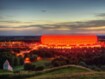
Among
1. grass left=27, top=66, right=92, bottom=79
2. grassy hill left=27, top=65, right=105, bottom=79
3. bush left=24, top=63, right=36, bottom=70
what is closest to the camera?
grassy hill left=27, top=65, right=105, bottom=79

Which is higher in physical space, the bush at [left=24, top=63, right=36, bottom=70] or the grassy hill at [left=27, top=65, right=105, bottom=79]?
the bush at [left=24, top=63, right=36, bottom=70]

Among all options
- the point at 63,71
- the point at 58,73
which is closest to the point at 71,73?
the point at 63,71

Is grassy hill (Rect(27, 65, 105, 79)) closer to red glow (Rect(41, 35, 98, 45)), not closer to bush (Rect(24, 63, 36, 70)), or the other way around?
bush (Rect(24, 63, 36, 70))

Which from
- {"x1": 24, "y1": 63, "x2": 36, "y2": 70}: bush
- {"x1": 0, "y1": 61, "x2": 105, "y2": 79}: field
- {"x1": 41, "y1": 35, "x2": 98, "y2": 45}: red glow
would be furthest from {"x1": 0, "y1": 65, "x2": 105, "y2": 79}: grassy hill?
{"x1": 41, "y1": 35, "x2": 98, "y2": 45}: red glow

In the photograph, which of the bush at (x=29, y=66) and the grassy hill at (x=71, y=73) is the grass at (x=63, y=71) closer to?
the grassy hill at (x=71, y=73)

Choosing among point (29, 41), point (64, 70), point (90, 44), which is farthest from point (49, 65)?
point (90, 44)

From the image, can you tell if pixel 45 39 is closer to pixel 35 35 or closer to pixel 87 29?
pixel 35 35

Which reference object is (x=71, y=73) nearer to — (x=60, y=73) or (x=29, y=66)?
(x=60, y=73)

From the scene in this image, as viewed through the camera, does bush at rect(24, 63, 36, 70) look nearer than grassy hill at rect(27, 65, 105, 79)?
No

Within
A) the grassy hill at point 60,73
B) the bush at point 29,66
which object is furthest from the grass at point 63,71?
the bush at point 29,66
